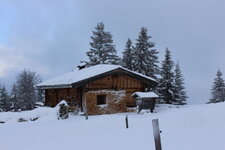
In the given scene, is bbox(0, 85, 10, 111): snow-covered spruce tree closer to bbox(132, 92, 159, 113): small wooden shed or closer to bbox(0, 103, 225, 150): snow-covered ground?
bbox(132, 92, 159, 113): small wooden shed

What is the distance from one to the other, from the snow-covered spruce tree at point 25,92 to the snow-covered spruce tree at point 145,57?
68.0 ft

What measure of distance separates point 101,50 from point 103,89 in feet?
70.2

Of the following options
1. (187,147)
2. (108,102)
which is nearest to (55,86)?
(108,102)

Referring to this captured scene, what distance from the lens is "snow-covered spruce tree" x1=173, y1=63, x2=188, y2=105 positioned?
30.0m

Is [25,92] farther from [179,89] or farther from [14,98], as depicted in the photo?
[179,89]

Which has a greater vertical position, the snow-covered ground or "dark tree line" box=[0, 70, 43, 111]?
"dark tree line" box=[0, 70, 43, 111]

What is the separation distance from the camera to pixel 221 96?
1300 inches

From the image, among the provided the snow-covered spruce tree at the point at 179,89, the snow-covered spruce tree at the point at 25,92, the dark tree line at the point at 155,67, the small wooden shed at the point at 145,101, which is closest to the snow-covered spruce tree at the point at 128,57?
the dark tree line at the point at 155,67

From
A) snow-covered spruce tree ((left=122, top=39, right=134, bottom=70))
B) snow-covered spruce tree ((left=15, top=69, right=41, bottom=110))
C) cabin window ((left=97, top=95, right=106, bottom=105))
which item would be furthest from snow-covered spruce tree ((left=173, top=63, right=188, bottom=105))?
A: snow-covered spruce tree ((left=15, top=69, right=41, bottom=110))

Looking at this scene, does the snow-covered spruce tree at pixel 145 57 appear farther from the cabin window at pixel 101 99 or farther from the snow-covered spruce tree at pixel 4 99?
the snow-covered spruce tree at pixel 4 99

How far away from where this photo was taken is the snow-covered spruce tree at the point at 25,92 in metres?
38.5

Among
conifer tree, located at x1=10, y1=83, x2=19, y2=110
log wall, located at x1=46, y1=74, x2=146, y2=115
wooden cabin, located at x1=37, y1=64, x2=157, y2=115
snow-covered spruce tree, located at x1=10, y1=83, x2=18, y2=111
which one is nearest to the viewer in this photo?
wooden cabin, located at x1=37, y1=64, x2=157, y2=115

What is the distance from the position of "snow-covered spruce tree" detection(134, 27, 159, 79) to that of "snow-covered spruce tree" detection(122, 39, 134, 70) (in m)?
1.43

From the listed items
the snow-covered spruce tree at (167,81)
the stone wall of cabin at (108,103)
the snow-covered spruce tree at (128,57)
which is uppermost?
the snow-covered spruce tree at (128,57)
